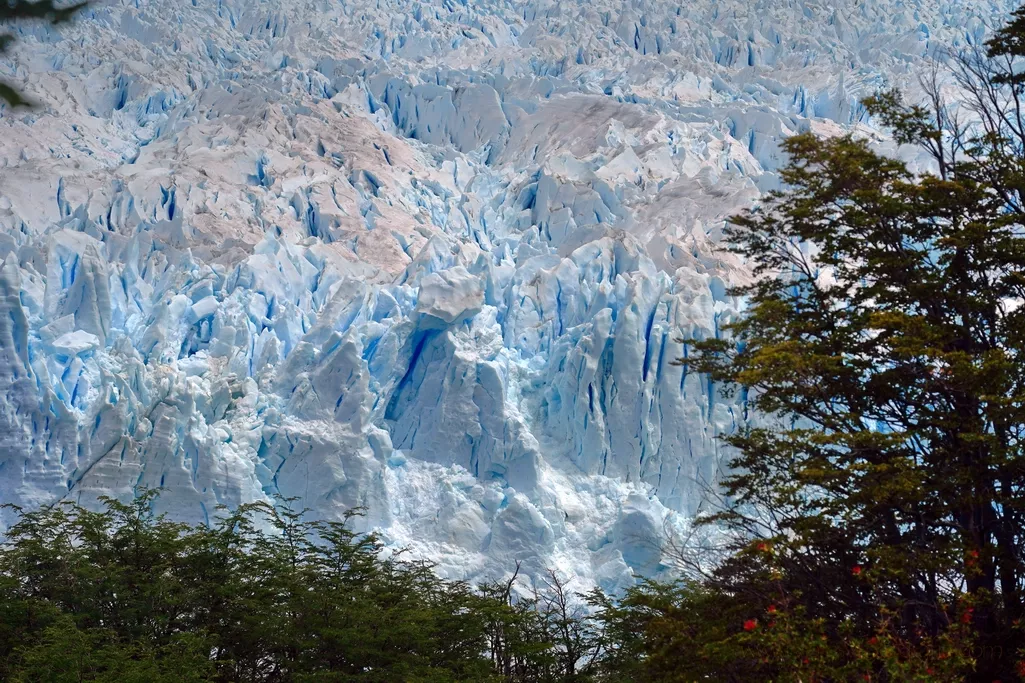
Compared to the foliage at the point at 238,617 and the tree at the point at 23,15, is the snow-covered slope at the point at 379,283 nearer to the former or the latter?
the foliage at the point at 238,617

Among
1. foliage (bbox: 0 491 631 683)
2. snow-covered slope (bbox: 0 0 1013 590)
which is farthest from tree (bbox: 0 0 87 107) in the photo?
snow-covered slope (bbox: 0 0 1013 590)

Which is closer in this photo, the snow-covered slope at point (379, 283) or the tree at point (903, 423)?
the tree at point (903, 423)

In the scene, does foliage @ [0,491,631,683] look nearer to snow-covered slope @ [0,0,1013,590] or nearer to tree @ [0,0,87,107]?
snow-covered slope @ [0,0,1013,590]

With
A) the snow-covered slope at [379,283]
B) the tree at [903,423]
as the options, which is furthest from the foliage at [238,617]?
the snow-covered slope at [379,283]

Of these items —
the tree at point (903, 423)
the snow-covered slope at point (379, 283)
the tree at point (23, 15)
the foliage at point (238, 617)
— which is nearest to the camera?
the tree at point (23, 15)

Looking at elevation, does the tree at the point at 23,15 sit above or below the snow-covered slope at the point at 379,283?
below

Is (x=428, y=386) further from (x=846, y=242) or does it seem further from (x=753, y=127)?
(x=753, y=127)

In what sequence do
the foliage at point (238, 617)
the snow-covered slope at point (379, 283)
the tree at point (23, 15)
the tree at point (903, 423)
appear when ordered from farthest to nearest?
1. the snow-covered slope at point (379, 283)
2. the foliage at point (238, 617)
3. the tree at point (903, 423)
4. the tree at point (23, 15)

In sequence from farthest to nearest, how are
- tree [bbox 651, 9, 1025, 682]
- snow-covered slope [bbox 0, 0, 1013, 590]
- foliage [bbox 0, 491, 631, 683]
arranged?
snow-covered slope [bbox 0, 0, 1013, 590], foliage [bbox 0, 491, 631, 683], tree [bbox 651, 9, 1025, 682]

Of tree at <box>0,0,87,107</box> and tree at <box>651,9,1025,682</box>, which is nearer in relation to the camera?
tree at <box>0,0,87,107</box>
